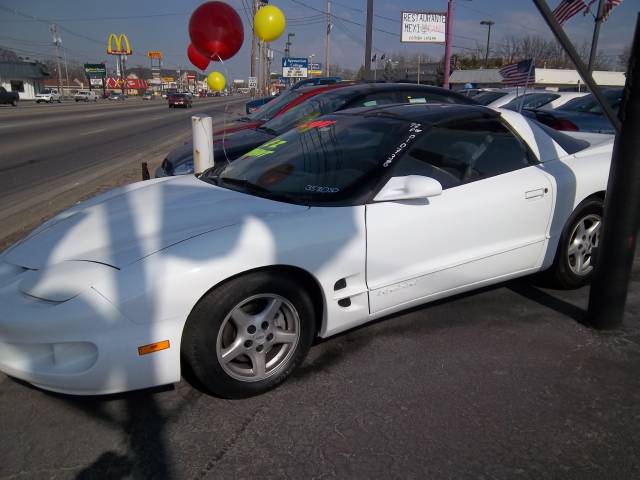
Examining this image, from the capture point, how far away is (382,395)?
2.57 m

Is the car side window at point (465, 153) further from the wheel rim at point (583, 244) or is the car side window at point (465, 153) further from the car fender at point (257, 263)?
the wheel rim at point (583, 244)

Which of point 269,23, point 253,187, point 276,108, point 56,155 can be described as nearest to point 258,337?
point 253,187

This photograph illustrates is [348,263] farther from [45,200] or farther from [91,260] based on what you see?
[45,200]

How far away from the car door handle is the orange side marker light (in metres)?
2.42

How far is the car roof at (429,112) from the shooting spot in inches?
129

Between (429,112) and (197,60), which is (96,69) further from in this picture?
(429,112)

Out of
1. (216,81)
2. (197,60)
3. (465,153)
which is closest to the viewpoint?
(465,153)

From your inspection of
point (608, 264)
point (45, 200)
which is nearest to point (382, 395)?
point (608, 264)

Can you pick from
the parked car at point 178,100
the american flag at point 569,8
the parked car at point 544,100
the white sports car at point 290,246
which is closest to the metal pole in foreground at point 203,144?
the white sports car at point 290,246

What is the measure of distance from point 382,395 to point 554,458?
815 mm

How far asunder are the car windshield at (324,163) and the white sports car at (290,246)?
1cm

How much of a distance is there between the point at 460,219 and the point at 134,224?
1.87 m

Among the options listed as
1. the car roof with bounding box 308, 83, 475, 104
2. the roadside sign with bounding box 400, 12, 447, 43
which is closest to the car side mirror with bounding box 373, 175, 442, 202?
the car roof with bounding box 308, 83, 475, 104

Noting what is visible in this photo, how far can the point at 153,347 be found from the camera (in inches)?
87.4
